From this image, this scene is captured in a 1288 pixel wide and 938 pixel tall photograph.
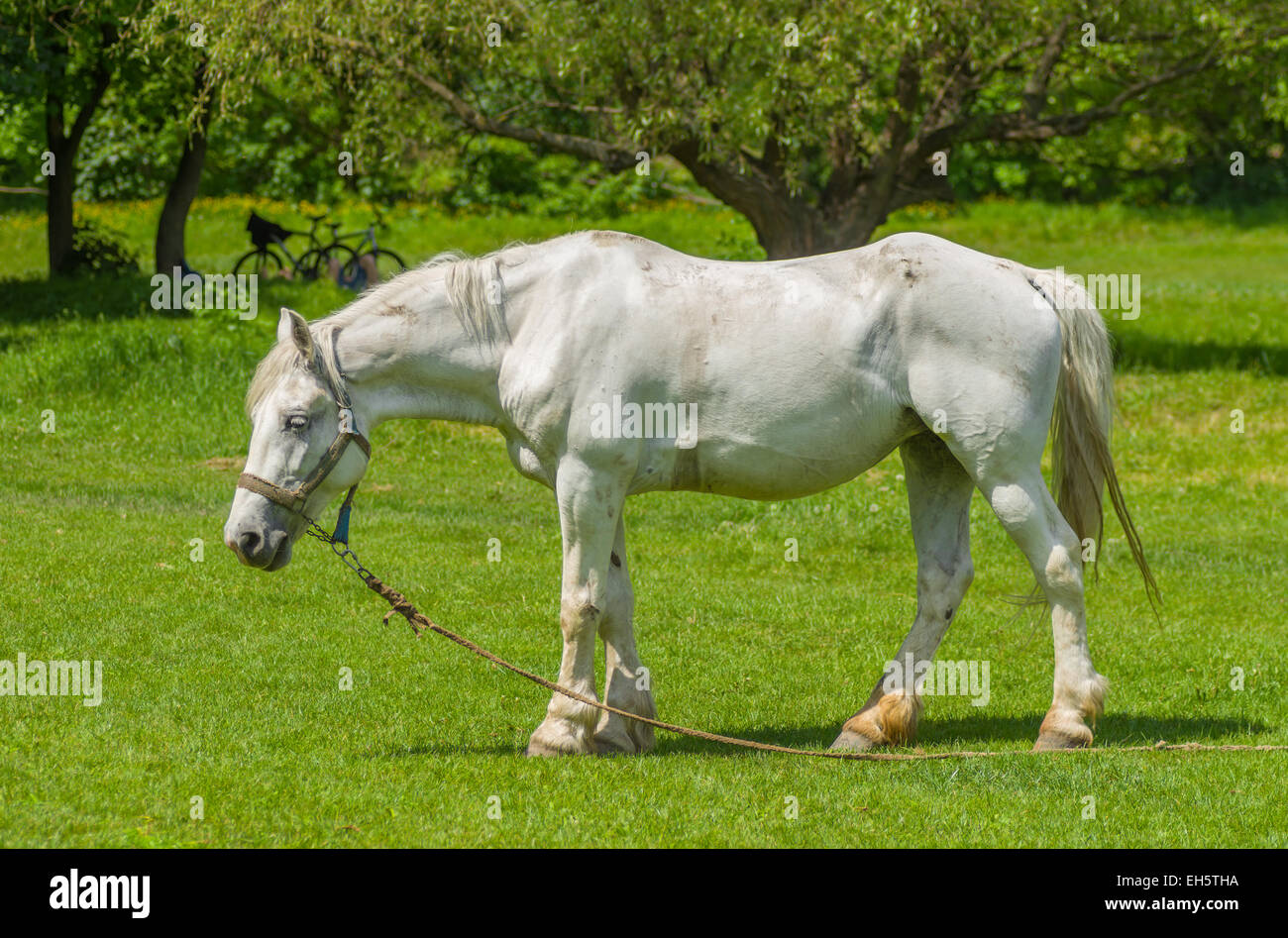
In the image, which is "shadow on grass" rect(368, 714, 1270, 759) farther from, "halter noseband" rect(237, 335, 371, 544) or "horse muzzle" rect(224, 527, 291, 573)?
"halter noseband" rect(237, 335, 371, 544)

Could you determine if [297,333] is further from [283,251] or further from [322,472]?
[283,251]

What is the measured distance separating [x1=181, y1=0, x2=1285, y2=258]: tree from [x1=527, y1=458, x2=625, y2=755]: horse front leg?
10937 mm

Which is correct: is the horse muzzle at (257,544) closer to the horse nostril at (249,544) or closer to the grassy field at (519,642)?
the horse nostril at (249,544)

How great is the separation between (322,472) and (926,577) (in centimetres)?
297

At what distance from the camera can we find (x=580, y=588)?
278 inches

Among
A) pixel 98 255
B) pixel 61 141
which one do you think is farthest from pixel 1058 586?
pixel 98 255

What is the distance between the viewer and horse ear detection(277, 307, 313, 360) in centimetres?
667

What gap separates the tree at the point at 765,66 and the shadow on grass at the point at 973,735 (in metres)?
10.0

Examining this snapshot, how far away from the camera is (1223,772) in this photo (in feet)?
22.5

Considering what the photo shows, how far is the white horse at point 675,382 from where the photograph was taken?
22.4 feet

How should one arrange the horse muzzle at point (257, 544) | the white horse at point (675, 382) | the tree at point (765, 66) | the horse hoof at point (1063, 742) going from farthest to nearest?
the tree at point (765, 66), the horse hoof at point (1063, 742), the white horse at point (675, 382), the horse muzzle at point (257, 544)

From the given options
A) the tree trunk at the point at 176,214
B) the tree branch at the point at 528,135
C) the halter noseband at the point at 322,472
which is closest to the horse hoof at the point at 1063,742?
the halter noseband at the point at 322,472

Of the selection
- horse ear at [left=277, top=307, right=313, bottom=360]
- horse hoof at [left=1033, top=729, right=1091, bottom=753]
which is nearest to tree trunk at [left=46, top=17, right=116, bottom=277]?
horse ear at [left=277, top=307, right=313, bottom=360]

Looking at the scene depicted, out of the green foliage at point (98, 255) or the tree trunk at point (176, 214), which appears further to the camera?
the green foliage at point (98, 255)
